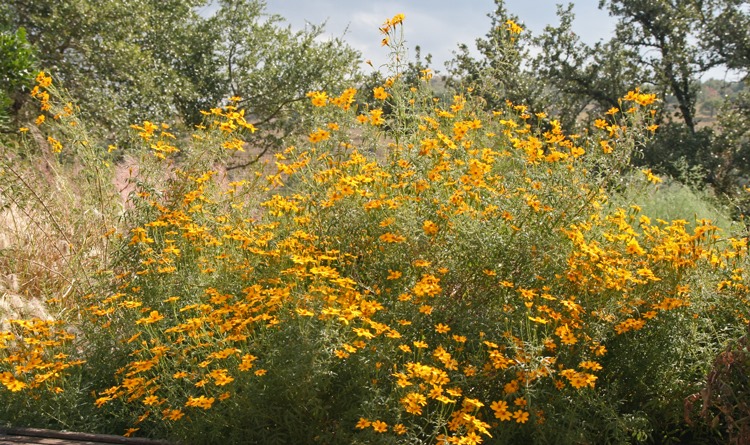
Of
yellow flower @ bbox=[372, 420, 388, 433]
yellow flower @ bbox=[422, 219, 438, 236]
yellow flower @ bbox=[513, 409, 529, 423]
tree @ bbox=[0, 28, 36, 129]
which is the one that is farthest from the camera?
tree @ bbox=[0, 28, 36, 129]

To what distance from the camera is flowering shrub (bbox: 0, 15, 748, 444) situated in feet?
8.48

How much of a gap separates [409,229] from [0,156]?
12.1 feet

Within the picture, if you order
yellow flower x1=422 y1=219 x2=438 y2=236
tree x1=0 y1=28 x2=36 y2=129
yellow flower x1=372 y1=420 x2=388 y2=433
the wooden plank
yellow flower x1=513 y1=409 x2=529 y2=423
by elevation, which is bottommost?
the wooden plank

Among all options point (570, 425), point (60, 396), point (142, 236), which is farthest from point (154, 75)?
point (570, 425)

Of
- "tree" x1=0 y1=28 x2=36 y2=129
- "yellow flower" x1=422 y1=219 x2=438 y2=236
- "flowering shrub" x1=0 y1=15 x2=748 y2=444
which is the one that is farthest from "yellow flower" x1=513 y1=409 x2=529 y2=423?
"tree" x1=0 y1=28 x2=36 y2=129

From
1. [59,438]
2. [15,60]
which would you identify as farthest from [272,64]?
[59,438]

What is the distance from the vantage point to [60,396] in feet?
10.6

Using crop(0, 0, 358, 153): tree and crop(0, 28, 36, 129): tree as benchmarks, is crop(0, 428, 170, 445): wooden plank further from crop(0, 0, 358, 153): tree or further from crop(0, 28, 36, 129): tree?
crop(0, 0, 358, 153): tree

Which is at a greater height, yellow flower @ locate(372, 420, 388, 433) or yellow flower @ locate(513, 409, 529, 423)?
yellow flower @ locate(513, 409, 529, 423)

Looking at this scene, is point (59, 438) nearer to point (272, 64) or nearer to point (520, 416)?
point (520, 416)

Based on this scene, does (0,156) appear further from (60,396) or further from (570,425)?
(570,425)

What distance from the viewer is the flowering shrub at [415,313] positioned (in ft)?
8.48

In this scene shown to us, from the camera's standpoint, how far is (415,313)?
9.29 feet

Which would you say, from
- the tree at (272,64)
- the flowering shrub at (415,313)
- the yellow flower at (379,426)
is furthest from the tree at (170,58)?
the yellow flower at (379,426)
